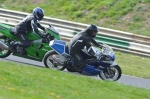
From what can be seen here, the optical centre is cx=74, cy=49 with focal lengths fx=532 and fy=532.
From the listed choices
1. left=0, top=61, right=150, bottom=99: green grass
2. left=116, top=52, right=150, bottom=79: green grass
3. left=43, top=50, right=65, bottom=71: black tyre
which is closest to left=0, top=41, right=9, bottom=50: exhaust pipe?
left=43, top=50, right=65, bottom=71: black tyre

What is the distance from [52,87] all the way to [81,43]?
363 centimetres

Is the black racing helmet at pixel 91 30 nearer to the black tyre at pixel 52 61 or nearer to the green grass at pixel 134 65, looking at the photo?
the black tyre at pixel 52 61

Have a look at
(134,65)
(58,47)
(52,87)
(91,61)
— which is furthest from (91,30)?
(134,65)

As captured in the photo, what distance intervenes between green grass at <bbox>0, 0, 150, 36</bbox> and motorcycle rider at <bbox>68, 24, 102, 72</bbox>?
950 centimetres

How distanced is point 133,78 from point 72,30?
7.98 metres

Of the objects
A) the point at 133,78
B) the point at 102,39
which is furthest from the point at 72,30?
the point at 133,78

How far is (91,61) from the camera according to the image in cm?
1495

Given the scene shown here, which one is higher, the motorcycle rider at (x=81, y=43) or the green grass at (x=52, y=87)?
the motorcycle rider at (x=81, y=43)

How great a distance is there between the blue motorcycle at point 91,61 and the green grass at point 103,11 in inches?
369

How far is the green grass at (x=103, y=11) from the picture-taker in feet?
82.0

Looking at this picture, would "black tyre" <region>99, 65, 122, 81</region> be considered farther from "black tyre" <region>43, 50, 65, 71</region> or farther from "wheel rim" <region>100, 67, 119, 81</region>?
"black tyre" <region>43, 50, 65, 71</region>

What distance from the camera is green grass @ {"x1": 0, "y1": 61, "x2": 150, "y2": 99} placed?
1022cm

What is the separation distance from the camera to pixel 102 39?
2259 cm

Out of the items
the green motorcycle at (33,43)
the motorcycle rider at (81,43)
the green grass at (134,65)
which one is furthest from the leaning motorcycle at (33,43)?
the green grass at (134,65)
